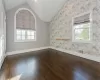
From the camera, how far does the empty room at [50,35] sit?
9.87 ft

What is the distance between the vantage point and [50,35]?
6.95 m

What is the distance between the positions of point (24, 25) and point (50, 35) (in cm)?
219

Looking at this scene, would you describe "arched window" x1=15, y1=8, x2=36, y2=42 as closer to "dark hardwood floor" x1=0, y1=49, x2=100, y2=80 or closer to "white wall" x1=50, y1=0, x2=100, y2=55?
"white wall" x1=50, y1=0, x2=100, y2=55

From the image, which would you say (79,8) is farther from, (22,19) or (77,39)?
(22,19)

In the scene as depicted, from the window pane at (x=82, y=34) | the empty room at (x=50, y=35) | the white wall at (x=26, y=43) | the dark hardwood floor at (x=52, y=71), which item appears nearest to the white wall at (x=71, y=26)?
the empty room at (x=50, y=35)

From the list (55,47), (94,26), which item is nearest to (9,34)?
(55,47)

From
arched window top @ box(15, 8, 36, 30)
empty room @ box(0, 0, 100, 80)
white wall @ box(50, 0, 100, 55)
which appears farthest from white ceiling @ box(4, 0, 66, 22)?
arched window top @ box(15, 8, 36, 30)

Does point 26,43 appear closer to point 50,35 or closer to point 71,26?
point 50,35

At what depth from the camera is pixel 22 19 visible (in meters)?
5.61

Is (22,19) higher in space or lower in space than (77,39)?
higher

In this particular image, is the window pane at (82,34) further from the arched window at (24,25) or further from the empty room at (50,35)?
the arched window at (24,25)

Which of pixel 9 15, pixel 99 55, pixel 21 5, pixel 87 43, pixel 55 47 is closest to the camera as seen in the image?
pixel 99 55

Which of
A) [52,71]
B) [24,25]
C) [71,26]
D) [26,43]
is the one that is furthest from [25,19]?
[52,71]

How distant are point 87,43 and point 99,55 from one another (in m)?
Result: 0.71
